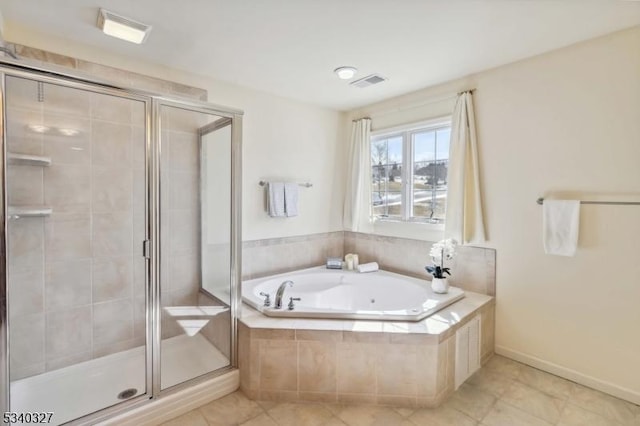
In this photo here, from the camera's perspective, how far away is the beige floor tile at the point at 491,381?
221cm

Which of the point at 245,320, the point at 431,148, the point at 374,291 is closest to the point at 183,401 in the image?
the point at 245,320

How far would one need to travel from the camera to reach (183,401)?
6.53 feet

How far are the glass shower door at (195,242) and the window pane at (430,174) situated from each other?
189 centimetres

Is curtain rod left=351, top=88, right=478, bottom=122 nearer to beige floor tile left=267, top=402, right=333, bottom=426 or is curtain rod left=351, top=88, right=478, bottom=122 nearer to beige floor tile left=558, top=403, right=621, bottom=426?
beige floor tile left=558, top=403, right=621, bottom=426

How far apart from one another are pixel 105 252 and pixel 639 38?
3864 millimetres

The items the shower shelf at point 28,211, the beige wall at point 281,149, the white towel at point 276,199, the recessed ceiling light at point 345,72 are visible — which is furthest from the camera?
the white towel at point 276,199

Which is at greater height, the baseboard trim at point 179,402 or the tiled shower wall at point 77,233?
the tiled shower wall at point 77,233

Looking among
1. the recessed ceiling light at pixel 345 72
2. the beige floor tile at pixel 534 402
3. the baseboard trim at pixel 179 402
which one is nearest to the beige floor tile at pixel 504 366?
the beige floor tile at pixel 534 402

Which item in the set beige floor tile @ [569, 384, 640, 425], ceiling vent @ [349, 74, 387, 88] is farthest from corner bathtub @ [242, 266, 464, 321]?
ceiling vent @ [349, 74, 387, 88]

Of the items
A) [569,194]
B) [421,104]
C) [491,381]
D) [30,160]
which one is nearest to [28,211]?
[30,160]

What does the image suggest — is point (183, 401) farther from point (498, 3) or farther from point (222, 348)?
point (498, 3)

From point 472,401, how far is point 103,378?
8.24 feet

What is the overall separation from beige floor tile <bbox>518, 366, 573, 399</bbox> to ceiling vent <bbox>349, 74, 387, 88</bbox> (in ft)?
8.62

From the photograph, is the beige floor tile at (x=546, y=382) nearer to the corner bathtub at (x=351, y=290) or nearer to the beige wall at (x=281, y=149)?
the corner bathtub at (x=351, y=290)
